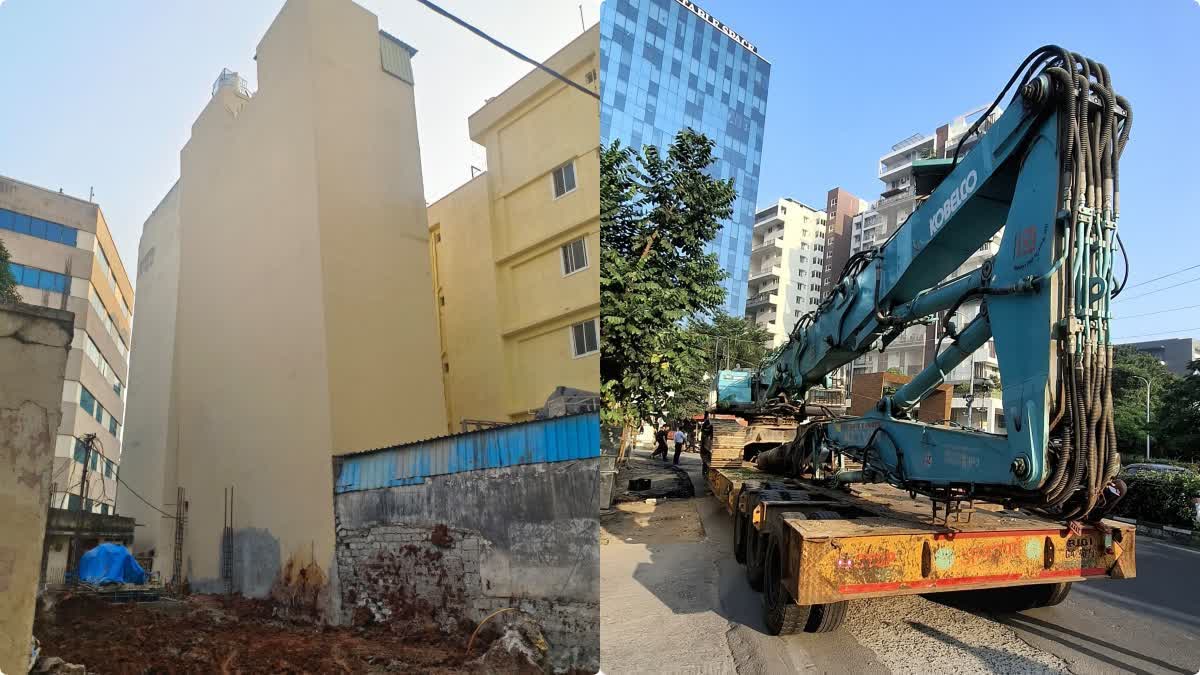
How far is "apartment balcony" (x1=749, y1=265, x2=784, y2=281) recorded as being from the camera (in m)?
49.9

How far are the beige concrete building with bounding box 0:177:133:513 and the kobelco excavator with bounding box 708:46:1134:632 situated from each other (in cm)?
430

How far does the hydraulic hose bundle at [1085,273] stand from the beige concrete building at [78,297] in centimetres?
474

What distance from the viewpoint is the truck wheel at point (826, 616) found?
13.6ft

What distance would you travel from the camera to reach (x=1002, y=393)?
3430 mm

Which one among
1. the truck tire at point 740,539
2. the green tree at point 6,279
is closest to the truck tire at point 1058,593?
the truck tire at point 740,539

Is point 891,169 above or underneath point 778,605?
above

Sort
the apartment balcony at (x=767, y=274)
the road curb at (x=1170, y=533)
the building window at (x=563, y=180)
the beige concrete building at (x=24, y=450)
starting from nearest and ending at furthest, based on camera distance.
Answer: the beige concrete building at (x=24, y=450), the building window at (x=563, y=180), the road curb at (x=1170, y=533), the apartment balcony at (x=767, y=274)

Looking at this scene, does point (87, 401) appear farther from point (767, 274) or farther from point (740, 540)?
point (767, 274)

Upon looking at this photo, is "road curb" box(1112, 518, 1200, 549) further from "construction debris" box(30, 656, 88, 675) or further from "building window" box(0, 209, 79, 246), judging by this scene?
"building window" box(0, 209, 79, 246)

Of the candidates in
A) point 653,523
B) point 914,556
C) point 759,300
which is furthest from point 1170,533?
point 759,300

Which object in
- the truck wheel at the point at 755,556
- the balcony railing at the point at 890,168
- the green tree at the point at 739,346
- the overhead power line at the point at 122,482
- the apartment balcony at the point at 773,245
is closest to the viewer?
the overhead power line at the point at 122,482

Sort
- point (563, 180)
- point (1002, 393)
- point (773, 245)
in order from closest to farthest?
point (1002, 393)
point (563, 180)
point (773, 245)

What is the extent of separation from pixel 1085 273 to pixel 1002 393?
2.33 ft

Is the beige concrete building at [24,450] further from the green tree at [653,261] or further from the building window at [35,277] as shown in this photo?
the green tree at [653,261]
